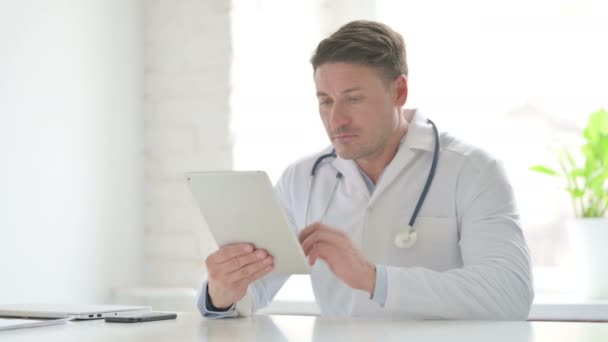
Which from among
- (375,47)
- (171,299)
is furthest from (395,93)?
(171,299)

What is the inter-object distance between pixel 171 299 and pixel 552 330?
68.8 inches

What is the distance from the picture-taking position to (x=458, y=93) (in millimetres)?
3133

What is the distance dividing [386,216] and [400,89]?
0.35 metres

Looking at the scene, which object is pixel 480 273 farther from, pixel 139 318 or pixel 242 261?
pixel 139 318

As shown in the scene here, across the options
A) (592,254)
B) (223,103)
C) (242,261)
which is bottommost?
(592,254)

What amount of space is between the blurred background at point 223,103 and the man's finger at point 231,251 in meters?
1.07

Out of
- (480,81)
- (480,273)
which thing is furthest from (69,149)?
(480,273)

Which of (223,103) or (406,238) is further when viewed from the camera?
(223,103)

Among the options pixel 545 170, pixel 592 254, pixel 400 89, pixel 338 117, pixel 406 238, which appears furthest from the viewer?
pixel 545 170

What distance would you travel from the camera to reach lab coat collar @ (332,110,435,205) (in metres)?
2.17

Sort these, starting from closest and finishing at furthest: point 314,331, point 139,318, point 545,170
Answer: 1. point 314,331
2. point 139,318
3. point 545,170

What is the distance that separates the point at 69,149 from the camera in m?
2.86

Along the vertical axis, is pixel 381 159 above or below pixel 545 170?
above

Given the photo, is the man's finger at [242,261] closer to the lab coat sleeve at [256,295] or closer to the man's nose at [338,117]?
the lab coat sleeve at [256,295]
